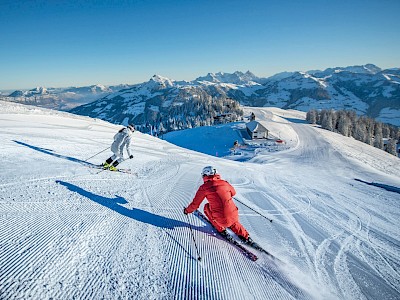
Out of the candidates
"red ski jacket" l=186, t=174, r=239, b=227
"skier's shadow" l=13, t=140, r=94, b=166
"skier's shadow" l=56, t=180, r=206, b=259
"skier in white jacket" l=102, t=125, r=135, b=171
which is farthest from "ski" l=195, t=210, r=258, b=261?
"skier's shadow" l=13, t=140, r=94, b=166

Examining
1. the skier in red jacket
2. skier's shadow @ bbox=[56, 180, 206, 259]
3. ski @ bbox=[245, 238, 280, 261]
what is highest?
the skier in red jacket

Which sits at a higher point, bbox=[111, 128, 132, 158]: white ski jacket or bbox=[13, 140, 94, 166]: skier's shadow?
bbox=[111, 128, 132, 158]: white ski jacket

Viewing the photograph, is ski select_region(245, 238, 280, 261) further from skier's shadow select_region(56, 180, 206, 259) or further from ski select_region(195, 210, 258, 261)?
skier's shadow select_region(56, 180, 206, 259)

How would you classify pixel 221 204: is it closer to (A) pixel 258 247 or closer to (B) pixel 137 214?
(A) pixel 258 247

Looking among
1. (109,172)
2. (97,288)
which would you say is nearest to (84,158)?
(109,172)

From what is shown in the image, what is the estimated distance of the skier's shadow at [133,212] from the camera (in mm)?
6188

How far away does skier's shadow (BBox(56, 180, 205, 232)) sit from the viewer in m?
6.19

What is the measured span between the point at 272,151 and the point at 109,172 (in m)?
39.4

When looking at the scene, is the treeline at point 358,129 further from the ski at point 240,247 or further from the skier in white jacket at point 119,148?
the ski at point 240,247

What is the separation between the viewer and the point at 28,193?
6645 millimetres

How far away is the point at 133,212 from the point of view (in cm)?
662

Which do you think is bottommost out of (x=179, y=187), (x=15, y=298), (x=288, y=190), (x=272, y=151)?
(x=272, y=151)

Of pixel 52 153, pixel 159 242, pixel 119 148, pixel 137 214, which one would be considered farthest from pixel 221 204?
pixel 52 153

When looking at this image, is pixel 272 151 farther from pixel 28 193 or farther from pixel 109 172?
pixel 28 193
